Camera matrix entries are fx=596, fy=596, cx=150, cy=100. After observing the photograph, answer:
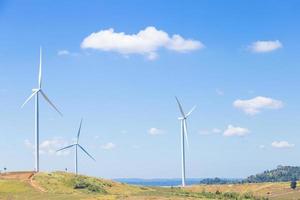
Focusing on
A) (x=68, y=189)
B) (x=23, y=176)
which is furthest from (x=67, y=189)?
(x=23, y=176)

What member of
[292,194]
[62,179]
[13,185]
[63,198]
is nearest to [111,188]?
[62,179]

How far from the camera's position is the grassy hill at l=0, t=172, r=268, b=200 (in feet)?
331

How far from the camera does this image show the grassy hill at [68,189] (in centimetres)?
10075

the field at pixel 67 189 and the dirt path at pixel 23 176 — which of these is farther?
the dirt path at pixel 23 176

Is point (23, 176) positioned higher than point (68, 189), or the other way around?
point (23, 176)

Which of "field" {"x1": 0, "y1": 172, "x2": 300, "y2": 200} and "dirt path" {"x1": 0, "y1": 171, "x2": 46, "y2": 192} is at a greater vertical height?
"dirt path" {"x1": 0, "y1": 171, "x2": 46, "y2": 192}

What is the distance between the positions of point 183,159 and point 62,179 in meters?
36.3

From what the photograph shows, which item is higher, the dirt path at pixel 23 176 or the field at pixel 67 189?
the dirt path at pixel 23 176

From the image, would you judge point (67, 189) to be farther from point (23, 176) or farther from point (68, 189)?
point (23, 176)

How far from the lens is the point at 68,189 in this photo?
11231 centimetres

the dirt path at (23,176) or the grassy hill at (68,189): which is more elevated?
the dirt path at (23,176)

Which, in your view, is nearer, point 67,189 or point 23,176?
point 67,189

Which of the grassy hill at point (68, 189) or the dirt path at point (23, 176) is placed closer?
the grassy hill at point (68, 189)

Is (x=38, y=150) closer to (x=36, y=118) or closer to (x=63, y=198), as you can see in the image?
(x=36, y=118)
